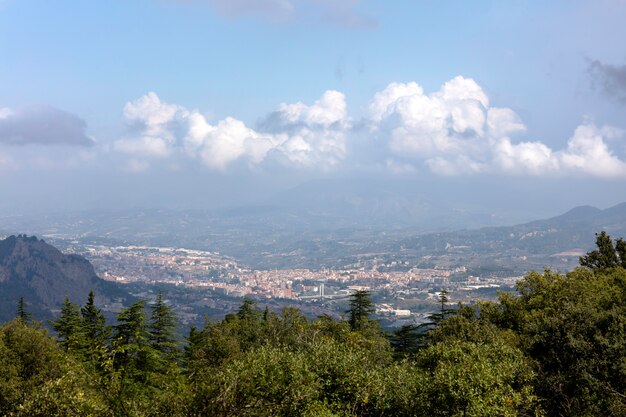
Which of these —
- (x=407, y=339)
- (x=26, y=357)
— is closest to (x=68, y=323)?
(x=26, y=357)

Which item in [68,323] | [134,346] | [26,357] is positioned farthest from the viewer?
[68,323]

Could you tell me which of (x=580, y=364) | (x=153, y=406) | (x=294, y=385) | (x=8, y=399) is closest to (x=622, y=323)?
(x=580, y=364)

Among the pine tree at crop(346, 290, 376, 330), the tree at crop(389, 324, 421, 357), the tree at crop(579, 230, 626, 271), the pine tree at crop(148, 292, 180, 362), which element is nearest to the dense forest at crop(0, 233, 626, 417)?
the pine tree at crop(148, 292, 180, 362)

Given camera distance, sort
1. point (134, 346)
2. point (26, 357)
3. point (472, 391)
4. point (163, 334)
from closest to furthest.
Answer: point (472, 391)
point (26, 357)
point (134, 346)
point (163, 334)

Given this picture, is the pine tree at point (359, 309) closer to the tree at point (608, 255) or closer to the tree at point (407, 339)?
the tree at point (407, 339)

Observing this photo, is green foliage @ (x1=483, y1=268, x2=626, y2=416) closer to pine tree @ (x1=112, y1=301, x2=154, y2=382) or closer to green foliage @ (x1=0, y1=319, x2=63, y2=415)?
green foliage @ (x1=0, y1=319, x2=63, y2=415)

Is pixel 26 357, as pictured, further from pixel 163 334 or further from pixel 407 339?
pixel 407 339

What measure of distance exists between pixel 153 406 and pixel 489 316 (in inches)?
1396

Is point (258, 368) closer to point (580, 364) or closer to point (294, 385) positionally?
point (294, 385)

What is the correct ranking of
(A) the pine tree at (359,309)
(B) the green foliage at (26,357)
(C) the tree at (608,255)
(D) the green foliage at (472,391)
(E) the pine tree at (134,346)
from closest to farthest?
(D) the green foliage at (472,391) < (B) the green foliage at (26,357) < (E) the pine tree at (134,346) < (A) the pine tree at (359,309) < (C) the tree at (608,255)

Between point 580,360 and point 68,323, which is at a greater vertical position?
point 580,360

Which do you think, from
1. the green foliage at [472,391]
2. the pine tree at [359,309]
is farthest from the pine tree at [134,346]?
the green foliage at [472,391]

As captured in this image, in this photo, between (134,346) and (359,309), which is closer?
(134,346)

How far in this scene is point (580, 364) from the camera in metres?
23.7
